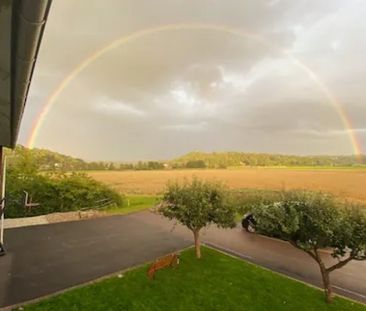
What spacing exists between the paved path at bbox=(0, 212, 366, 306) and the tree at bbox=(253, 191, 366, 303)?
2824 millimetres

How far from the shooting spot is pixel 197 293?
9820 millimetres

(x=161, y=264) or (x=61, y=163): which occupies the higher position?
(x=61, y=163)

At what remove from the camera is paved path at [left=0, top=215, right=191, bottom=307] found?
32.5ft

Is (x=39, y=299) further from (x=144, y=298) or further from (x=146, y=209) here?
(x=146, y=209)

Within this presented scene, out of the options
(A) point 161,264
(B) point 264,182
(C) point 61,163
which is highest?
(C) point 61,163

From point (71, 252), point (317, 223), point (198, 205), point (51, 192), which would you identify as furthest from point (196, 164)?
point (317, 223)

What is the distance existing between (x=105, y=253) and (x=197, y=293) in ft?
17.5

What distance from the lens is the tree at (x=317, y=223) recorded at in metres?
8.66

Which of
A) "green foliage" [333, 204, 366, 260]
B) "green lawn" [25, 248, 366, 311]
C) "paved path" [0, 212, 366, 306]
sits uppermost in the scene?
"green foliage" [333, 204, 366, 260]

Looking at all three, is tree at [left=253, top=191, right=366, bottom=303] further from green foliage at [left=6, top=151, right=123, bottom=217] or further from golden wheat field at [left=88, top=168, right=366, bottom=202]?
green foliage at [left=6, top=151, right=123, bottom=217]

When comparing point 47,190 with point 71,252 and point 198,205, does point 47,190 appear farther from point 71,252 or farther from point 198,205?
point 198,205

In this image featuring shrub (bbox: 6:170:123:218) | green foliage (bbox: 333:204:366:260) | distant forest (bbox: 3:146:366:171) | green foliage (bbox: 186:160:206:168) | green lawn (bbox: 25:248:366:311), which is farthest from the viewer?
green foliage (bbox: 186:160:206:168)

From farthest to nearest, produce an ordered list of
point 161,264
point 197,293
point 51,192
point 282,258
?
point 51,192 → point 282,258 → point 161,264 → point 197,293

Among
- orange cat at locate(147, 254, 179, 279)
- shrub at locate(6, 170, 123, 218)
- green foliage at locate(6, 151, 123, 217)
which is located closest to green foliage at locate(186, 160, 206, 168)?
green foliage at locate(6, 151, 123, 217)
